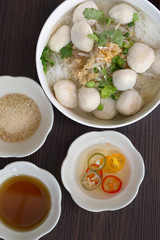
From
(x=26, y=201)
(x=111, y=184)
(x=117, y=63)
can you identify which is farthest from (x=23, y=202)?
(x=117, y=63)

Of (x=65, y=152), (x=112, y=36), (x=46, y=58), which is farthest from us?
(x=65, y=152)

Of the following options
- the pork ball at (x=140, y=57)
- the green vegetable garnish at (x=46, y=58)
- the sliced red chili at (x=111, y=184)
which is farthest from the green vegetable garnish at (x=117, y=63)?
the sliced red chili at (x=111, y=184)

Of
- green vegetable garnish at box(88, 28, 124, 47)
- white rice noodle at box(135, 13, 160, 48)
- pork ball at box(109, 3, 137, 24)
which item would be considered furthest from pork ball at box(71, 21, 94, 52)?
white rice noodle at box(135, 13, 160, 48)

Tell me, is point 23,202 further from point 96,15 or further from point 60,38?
point 96,15

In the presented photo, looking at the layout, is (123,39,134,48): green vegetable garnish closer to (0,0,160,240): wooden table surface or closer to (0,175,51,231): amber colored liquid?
(0,0,160,240): wooden table surface

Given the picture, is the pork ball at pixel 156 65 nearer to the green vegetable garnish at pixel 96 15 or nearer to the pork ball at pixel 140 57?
the pork ball at pixel 140 57

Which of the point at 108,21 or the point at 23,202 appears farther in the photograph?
the point at 23,202
